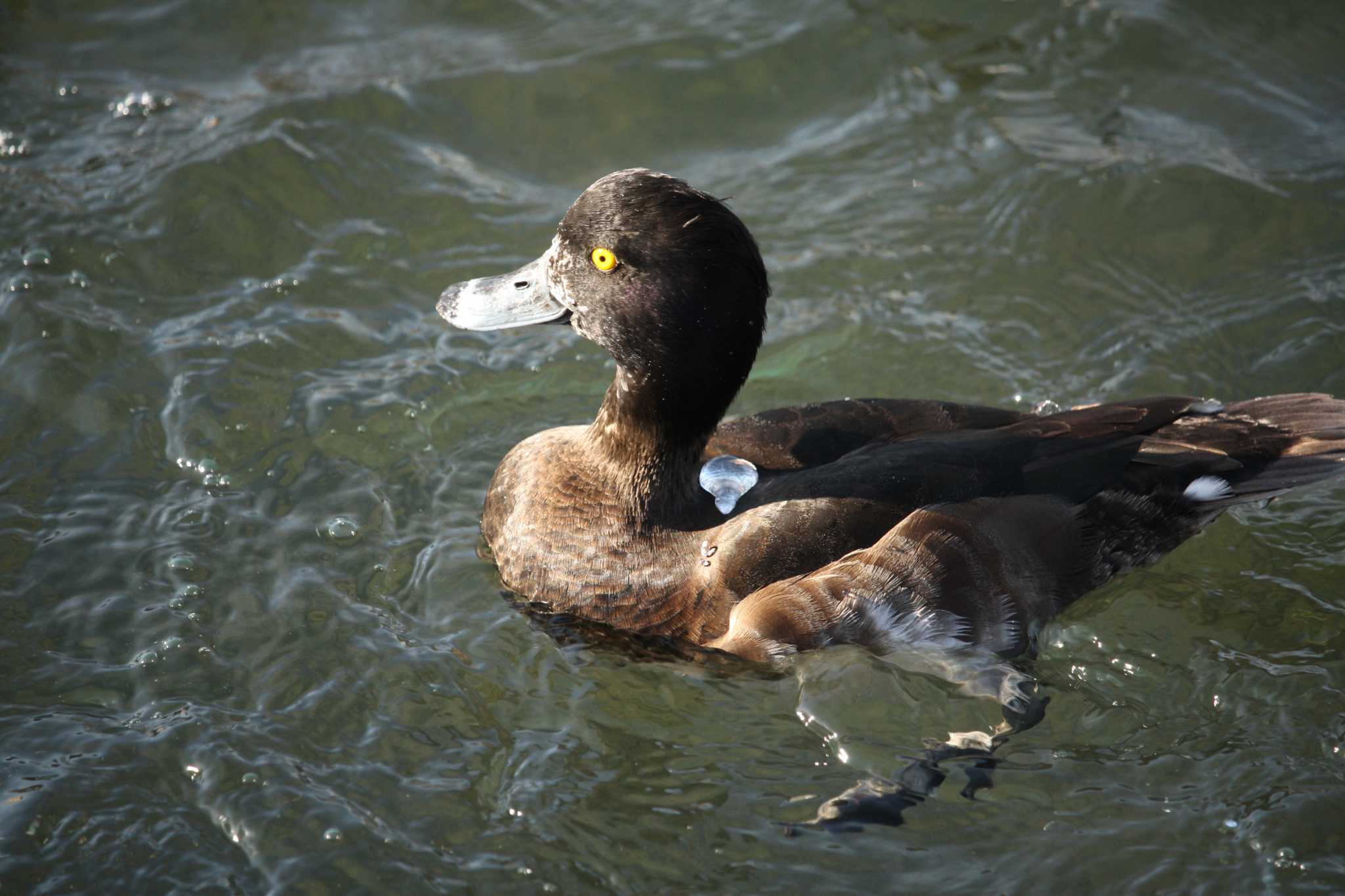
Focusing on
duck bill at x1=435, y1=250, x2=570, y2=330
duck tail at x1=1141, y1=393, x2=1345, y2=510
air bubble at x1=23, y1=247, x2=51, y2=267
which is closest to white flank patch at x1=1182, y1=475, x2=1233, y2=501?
duck tail at x1=1141, y1=393, x2=1345, y2=510

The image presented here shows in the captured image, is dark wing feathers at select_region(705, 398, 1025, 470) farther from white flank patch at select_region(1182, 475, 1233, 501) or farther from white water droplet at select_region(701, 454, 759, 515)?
white flank patch at select_region(1182, 475, 1233, 501)

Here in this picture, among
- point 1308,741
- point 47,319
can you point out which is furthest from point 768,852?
point 47,319

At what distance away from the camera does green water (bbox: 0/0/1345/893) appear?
3924mm

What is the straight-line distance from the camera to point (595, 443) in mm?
4668

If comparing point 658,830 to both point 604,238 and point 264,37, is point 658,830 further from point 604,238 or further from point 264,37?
point 264,37

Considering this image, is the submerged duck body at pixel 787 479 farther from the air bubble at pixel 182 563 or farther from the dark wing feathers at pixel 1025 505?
the air bubble at pixel 182 563

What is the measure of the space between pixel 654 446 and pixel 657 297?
620 mm

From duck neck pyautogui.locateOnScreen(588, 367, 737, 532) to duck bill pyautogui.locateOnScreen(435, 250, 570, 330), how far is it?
40 cm

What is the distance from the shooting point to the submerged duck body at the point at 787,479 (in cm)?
414

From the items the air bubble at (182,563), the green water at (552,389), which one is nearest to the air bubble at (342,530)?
A: the green water at (552,389)

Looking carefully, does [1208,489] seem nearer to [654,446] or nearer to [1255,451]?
[1255,451]

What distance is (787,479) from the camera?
14.4 ft

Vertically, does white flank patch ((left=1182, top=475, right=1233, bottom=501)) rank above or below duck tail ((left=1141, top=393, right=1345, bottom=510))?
below

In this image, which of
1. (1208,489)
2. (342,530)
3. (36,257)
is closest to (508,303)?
(342,530)
